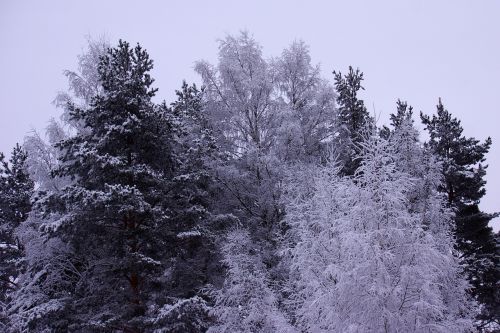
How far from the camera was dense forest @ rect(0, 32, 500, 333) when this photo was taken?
9039 mm

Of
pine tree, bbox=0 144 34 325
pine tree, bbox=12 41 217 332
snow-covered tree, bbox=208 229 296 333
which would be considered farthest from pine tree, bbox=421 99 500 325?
pine tree, bbox=0 144 34 325

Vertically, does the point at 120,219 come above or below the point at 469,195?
below

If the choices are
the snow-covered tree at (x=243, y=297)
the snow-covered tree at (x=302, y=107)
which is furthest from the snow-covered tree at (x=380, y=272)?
the snow-covered tree at (x=302, y=107)

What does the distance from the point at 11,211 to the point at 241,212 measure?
460 inches

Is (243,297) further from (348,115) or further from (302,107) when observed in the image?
(348,115)

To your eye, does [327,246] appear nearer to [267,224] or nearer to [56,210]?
[267,224]

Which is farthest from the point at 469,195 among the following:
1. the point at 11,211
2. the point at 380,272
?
the point at 11,211

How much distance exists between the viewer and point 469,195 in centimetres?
2020

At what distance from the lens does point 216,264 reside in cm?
1587

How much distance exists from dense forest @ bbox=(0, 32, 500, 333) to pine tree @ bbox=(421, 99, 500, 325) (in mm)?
97

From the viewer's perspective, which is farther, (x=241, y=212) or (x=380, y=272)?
(x=241, y=212)

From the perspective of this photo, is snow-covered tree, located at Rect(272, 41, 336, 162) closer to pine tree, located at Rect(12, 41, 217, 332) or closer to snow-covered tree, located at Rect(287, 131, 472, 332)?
pine tree, located at Rect(12, 41, 217, 332)

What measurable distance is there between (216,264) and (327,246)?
633cm

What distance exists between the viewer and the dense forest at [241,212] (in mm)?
9039
